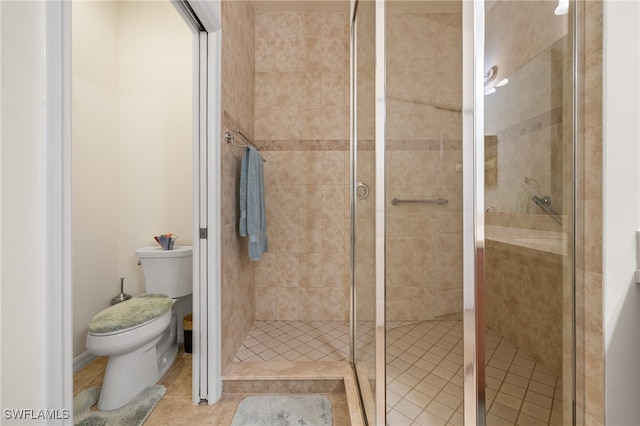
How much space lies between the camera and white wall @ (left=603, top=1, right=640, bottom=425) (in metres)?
0.46

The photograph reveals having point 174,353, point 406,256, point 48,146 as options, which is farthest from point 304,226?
point 48,146

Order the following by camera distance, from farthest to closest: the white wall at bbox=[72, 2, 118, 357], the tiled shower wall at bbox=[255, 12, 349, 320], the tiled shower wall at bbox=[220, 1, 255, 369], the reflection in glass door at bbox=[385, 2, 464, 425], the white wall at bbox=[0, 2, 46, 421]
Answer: the tiled shower wall at bbox=[255, 12, 349, 320]
the white wall at bbox=[72, 2, 118, 357]
the tiled shower wall at bbox=[220, 1, 255, 369]
the reflection in glass door at bbox=[385, 2, 464, 425]
the white wall at bbox=[0, 2, 46, 421]

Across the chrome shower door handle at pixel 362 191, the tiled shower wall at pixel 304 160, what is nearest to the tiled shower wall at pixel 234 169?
the tiled shower wall at pixel 304 160

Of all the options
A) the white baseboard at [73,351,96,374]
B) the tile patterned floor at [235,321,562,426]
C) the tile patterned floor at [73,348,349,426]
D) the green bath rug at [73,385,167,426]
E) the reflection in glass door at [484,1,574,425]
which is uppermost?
the reflection in glass door at [484,1,574,425]

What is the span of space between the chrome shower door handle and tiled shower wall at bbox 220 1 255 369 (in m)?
0.77

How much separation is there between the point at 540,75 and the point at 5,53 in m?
1.11

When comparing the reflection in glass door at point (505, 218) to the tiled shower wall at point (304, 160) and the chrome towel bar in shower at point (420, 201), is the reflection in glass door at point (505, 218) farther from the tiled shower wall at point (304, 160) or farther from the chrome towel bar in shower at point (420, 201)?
the tiled shower wall at point (304, 160)

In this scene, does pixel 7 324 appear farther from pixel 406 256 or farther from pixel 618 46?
pixel 618 46

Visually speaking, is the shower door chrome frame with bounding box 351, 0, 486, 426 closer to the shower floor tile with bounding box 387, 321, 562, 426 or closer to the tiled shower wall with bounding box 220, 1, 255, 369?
the shower floor tile with bounding box 387, 321, 562, 426

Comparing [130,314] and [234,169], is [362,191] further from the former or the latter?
[130,314]

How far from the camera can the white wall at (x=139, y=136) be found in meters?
1.94

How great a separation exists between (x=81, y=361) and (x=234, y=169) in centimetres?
153

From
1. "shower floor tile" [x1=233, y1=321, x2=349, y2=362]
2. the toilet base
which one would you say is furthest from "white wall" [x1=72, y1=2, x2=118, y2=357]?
"shower floor tile" [x1=233, y1=321, x2=349, y2=362]

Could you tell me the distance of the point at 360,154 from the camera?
4.96 ft
